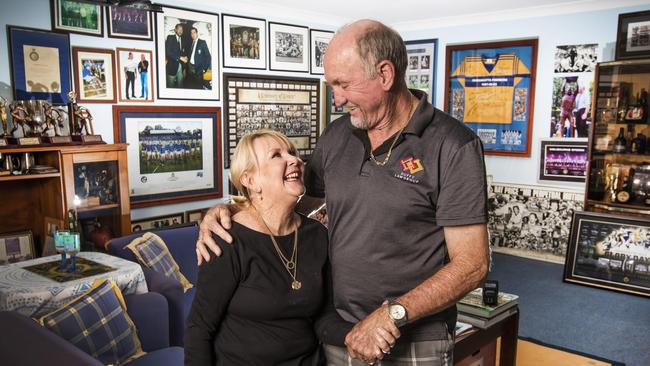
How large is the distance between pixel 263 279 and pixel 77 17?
12.1 ft

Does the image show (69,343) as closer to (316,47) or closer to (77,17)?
(77,17)

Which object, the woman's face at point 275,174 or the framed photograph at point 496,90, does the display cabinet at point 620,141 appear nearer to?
the framed photograph at point 496,90

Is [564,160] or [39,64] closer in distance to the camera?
[39,64]

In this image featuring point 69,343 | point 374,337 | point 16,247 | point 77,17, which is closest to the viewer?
point 374,337

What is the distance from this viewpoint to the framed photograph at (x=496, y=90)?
5.98m

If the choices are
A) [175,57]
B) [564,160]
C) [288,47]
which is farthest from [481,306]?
[288,47]

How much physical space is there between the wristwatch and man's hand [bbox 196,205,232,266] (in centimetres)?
49

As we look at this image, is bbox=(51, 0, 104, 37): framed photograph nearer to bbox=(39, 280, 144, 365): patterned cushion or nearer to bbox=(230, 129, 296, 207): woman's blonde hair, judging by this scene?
bbox=(39, 280, 144, 365): patterned cushion

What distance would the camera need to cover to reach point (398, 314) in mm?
1339

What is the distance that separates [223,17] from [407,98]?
420 centimetres

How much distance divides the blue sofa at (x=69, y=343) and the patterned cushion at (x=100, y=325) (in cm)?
10

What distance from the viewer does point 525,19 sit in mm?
5902

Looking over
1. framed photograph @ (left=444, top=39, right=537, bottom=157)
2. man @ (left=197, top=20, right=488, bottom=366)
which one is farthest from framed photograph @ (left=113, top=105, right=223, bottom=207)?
man @ (left=197, top=20, right=488, bottom=366)

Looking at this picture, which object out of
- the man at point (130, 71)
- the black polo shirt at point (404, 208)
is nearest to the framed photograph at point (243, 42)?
the man at point (130, 71)
